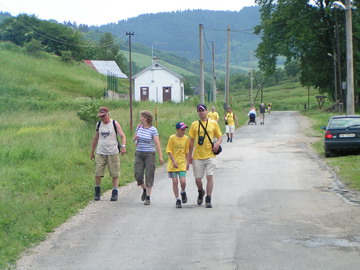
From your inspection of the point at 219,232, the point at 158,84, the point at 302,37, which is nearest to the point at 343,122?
the point at 219,232

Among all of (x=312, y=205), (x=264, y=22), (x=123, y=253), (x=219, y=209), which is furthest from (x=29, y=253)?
(x=264, y=22)

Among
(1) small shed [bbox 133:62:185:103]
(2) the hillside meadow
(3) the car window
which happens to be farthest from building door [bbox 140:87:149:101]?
(3) the car window

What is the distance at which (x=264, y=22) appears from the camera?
59.3 meters

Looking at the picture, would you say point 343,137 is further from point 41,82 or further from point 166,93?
point 166,93

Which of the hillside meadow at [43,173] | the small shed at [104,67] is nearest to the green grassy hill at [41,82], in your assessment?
the hillside meadow at [43,173]

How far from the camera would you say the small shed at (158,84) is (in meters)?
89.7

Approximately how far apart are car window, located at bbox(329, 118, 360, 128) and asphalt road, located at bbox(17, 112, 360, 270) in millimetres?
6909

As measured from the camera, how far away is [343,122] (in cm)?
2203

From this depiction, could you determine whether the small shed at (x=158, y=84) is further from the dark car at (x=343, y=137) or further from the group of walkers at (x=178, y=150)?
the group of walkers at (x=178, y=150)

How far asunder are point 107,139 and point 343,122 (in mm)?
11721

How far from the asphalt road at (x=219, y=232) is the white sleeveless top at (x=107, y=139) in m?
1.00

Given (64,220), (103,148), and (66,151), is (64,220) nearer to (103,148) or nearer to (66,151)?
(103,148)

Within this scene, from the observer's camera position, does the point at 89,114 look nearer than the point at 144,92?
Yes

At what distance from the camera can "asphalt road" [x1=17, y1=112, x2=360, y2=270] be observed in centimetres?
754
